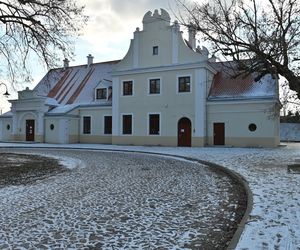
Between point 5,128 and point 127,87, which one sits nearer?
point 127,87

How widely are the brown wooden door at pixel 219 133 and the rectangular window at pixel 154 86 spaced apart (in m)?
6.01

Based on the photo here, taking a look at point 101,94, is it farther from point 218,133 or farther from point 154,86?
point 218,133

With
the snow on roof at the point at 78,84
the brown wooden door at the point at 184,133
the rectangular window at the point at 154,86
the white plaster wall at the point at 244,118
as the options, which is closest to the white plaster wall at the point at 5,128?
the snow on roof at the point at 78,84

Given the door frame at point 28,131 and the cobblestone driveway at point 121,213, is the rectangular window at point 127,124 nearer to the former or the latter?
the door frame at point 28,131

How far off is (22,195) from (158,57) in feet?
80.8

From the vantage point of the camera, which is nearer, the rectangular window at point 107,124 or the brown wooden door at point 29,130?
the rectangular window at point 107,124

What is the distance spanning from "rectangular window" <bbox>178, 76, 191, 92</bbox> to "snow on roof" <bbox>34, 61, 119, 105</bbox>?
Answer: 975cm

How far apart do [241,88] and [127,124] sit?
10648 mm

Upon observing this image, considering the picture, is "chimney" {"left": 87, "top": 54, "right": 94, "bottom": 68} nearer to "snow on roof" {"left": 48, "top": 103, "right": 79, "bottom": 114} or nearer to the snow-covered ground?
"snow on roof" {"left": 48, "top": 103, "right": 79, "bottom": 114}

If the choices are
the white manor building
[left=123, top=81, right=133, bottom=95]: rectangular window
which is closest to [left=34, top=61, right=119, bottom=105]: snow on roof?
the white manor building

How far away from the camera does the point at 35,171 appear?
13.2 m

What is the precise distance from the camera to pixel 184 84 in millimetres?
30547

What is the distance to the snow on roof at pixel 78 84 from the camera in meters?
38.8

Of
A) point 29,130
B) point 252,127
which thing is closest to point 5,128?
point 29,130
